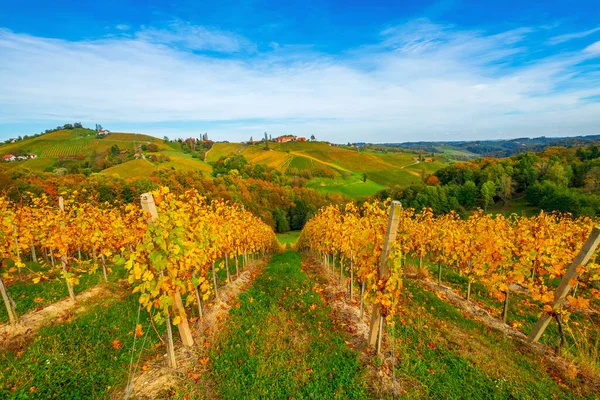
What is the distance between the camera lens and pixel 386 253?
6027 millimetres

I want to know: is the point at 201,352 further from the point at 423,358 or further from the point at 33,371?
the point at 423,358

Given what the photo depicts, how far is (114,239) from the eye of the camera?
12914mm

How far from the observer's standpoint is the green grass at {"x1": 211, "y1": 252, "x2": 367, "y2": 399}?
5562 millimetres

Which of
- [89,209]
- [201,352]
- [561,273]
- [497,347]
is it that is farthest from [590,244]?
[89,209]

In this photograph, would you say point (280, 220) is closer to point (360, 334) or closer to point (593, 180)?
point (360, 334)

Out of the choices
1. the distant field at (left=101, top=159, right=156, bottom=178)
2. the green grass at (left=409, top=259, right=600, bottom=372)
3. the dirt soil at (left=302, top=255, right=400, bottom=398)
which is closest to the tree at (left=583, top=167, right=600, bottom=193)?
the green grass at (left=409, top=259, right=600, bottom=372)

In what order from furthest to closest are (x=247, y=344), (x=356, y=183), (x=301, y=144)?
(x=301, y=144) < (x=356, y=183) < (x=247, y=344)

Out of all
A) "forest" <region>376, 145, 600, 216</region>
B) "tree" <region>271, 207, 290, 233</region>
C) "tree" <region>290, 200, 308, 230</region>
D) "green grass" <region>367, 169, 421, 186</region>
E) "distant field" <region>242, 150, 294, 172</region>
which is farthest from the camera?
"distant field" <region>242, 150, 294, 172</region>

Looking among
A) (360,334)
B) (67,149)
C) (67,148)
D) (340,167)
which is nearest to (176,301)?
(360,334)

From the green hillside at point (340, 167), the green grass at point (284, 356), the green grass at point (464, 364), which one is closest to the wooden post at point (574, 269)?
the green grass at point (464, 364)

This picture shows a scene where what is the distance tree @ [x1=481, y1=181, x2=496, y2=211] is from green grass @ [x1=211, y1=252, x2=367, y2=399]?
6747 centimetres

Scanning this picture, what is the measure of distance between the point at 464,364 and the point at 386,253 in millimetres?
3443

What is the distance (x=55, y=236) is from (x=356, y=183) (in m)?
87.3

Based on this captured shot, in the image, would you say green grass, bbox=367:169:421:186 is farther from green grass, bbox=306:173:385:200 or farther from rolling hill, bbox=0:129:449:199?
green grass, bbox=306:173:385:200
